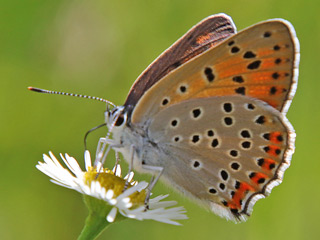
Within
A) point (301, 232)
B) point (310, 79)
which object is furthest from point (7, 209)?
point (310, 79)

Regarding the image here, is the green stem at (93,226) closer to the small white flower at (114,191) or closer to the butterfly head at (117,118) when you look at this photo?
the small white flower at (114,191)

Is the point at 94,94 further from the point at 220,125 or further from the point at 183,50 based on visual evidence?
the point at 220,125

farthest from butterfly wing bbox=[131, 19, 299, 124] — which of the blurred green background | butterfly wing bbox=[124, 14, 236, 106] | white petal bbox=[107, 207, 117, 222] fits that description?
the blurred green background

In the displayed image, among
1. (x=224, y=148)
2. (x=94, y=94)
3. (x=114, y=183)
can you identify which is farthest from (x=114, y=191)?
(x=94, y=94)

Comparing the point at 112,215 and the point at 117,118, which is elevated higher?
the point at 117,118

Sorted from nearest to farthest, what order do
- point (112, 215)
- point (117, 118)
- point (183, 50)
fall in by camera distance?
point (112, 215) < point (117, 118) < point (183, 50)

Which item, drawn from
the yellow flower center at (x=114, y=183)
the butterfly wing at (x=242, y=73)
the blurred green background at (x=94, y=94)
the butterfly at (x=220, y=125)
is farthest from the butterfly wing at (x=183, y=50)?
the blurred green background at (x=94, y=94)

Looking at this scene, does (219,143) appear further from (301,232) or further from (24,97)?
(24,97)
